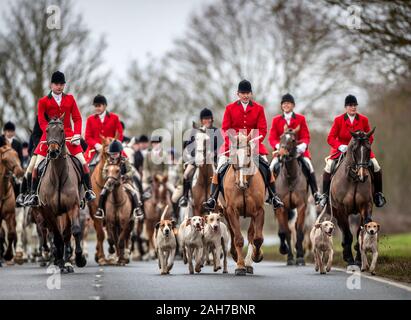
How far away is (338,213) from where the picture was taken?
19438mm

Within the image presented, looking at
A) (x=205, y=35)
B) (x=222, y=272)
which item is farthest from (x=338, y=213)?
(x=205, y=35)

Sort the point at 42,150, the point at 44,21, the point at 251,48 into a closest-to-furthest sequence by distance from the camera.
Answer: the point at 42,150
the point at 44,21
the point at 251,48

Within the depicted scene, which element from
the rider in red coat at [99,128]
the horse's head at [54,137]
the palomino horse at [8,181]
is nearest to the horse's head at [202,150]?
the rider in red coat at [99,128]

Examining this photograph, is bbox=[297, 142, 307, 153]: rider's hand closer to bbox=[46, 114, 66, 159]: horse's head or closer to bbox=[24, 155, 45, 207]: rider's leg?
bbox=[24, 155, 45, 207]: rider's leg

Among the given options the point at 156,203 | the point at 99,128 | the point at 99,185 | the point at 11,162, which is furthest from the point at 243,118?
the point at 156,203

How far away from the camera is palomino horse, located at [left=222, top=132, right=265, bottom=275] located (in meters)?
17.6

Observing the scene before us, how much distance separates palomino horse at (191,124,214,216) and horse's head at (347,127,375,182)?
283cm

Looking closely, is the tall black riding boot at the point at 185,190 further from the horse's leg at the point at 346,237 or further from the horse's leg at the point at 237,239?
the horse's leg at the point at 237,239

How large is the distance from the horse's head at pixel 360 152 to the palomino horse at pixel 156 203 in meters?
7.97

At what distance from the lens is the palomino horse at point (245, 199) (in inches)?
694

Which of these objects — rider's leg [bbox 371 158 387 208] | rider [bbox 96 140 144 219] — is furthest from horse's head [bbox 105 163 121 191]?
rider's leg [bbox 371 158 387 208]
